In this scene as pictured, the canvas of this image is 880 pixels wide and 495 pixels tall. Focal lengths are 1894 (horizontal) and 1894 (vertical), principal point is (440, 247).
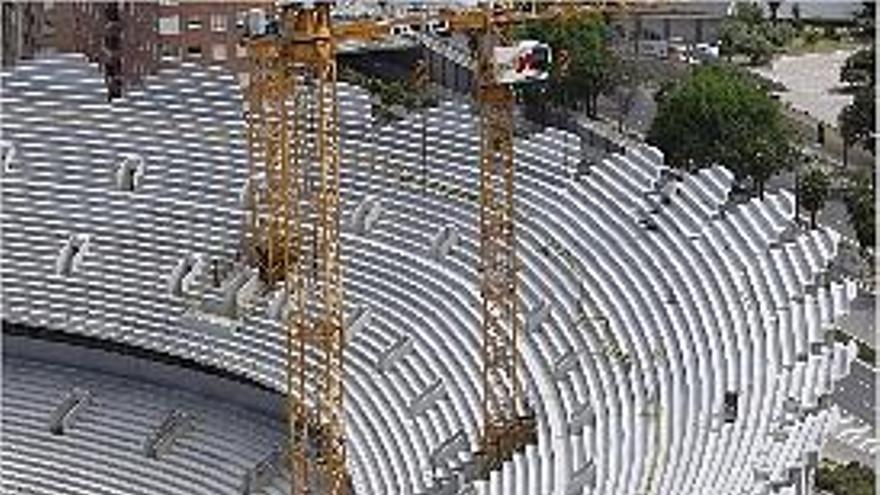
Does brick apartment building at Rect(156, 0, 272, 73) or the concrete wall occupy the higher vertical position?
brick apartment building at Rect(156, 0, 272, 73)

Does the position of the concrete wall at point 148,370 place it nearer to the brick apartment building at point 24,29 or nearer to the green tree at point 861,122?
the brick apartment building at point 24,29

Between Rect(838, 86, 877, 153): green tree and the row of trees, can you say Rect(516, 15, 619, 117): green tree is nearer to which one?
the row of trees

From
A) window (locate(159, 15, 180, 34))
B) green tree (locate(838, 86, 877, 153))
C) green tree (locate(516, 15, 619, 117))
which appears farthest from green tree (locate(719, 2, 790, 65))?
window (locate(159, 15, 180, 34))

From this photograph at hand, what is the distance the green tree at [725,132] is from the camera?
64312mm

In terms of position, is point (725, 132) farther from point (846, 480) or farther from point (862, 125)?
point (846, 480)

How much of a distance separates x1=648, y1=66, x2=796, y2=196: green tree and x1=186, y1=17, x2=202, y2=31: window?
55.9ft

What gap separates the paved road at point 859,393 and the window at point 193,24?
28949 mm

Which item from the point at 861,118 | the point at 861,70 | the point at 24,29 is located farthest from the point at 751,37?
the point at 24,29

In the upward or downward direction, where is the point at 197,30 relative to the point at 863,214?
upward

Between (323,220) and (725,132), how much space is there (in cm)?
3279

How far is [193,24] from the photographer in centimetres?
6950

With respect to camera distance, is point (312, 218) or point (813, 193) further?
point (813, 193)

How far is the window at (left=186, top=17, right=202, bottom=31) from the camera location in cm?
6950

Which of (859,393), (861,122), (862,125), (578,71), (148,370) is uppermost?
(578,71)
